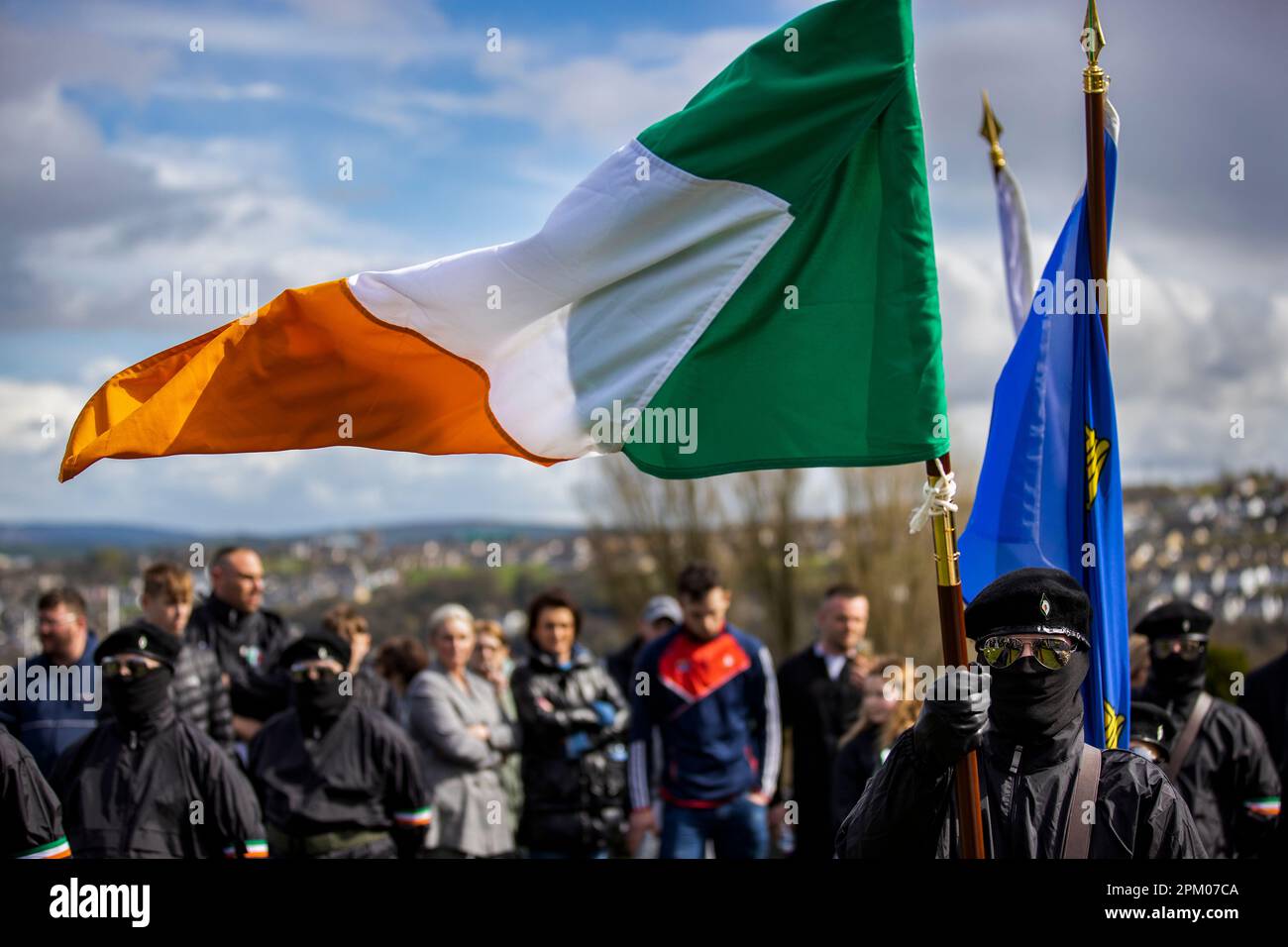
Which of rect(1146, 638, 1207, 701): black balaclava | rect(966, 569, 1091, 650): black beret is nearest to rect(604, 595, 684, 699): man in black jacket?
rect(1146, 638, 1207, 701): black balaclava

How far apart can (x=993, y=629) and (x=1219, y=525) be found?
47.2 m

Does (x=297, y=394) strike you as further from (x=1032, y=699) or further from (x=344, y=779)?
(x=344, y=779)

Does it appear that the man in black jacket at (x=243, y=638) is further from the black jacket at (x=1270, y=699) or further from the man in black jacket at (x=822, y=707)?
the black jacket at (x=1270, y=699)

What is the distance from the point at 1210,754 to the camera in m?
6.68

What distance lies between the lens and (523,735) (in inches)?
342

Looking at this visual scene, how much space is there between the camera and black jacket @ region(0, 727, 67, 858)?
505cm

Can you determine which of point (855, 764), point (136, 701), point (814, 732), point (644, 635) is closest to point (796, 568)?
point (644, 635)

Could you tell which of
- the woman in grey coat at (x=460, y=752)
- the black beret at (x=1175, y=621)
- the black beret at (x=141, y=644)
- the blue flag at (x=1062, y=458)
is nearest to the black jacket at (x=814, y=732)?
the woman in grey coat at (x=460, y=752)

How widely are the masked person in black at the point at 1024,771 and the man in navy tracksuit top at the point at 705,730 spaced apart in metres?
4.64

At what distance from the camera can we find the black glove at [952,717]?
348 cm

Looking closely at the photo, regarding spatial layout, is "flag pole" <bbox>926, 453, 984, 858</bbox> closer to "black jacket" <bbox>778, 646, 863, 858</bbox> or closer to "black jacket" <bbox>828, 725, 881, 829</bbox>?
"black jacket" <bbox>828, 725, 881, 829</bbox>

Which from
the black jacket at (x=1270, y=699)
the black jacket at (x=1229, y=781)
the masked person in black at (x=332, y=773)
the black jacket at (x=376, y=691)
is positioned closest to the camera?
the black jacket at (x=1229, y=781)
